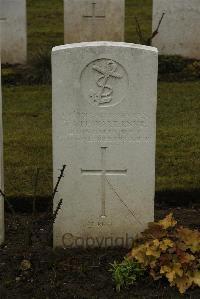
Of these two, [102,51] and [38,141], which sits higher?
[102,51]

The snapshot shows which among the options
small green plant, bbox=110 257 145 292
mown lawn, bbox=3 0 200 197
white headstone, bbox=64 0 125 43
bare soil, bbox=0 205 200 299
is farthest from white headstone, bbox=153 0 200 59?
small green plant, bbox=110 257 145 292

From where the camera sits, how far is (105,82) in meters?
5.04

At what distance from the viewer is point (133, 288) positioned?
4.73 meters

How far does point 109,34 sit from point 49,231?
6.36 metres

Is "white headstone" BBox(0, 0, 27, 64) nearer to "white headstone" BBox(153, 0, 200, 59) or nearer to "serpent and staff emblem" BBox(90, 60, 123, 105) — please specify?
"white headstone" BBox(153, 0, 200, 59)

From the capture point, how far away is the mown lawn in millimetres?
6539

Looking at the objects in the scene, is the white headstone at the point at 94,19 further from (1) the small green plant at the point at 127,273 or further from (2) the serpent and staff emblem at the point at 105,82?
(1) the small green plant at the point at 127,273

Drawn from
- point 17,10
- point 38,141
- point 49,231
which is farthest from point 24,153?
point 17,10

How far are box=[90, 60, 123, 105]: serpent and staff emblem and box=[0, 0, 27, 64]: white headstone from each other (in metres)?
6.54

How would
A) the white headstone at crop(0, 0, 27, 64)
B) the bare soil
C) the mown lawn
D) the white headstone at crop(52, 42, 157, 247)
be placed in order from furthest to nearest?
the white headstone at crop(0, 0, 27, 64) < the mown lawn < the white headstone at crop(52, 42, 157, 247) < the bare soil

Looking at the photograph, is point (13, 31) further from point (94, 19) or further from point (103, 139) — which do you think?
point (103, 139)

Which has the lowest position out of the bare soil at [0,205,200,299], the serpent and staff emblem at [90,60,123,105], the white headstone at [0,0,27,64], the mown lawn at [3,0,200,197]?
the bare soil at [0,205,200,299]

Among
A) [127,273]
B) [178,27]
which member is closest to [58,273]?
[127,273]

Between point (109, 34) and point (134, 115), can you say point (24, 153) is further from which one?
point (109, 34)
